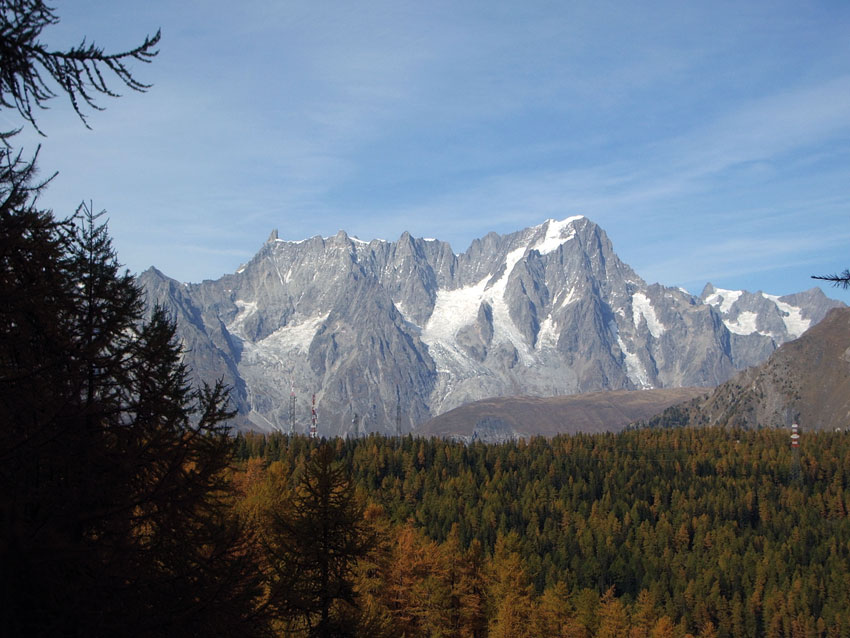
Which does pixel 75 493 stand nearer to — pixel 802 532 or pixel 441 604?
pixel 441 604

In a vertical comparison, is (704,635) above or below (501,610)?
below

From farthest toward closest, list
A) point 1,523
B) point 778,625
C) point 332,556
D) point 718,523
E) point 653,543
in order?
point 718,523, point 653,543, point 778,625, point 332,556, point 1,523

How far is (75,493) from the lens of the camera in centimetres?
1117

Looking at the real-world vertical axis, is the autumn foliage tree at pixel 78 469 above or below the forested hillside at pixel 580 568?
above

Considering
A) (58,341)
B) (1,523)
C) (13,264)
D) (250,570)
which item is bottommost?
(250,570)

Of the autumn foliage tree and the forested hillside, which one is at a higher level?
the autumn foliage tree

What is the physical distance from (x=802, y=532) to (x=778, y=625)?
53.2 m

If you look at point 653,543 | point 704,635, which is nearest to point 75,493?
point 704,635

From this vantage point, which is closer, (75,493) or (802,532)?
(75,493)

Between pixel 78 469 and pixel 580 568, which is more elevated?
pixel 78 469

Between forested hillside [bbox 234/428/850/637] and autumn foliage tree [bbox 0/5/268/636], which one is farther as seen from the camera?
forested hillside [bbox 234/428/850/637]

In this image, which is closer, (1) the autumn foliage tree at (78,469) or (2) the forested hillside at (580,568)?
(1) the autumn foliage tree at (78,469)

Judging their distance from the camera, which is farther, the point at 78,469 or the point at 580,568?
the point at 580,568

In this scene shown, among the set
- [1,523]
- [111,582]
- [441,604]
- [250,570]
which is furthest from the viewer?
[441,604]
